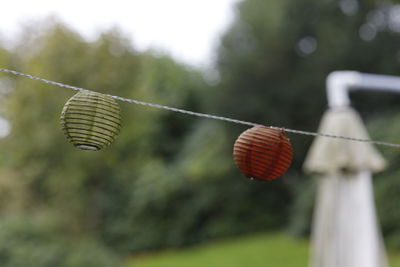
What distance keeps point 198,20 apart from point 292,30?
4.89 metres

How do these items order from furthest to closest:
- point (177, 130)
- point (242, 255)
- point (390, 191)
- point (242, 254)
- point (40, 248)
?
point (177, 130)
point (242, 254)
point (242, 255)
point (390, 191)
point (40, 248)

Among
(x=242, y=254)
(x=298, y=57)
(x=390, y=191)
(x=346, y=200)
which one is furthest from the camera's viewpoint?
(x=298, y=57)

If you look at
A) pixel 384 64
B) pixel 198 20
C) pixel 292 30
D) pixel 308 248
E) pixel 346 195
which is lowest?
pixel 346 195

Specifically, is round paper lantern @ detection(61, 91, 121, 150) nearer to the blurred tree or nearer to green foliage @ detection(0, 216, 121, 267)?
green foliage @ detection(0, 216, 121, 267)

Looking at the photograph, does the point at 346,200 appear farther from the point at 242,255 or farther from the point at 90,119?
the point at 242,255

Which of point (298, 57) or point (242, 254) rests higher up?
point (298, 57)

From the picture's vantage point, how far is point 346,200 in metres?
4.36

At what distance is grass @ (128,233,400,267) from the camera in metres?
11.0

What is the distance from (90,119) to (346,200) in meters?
2.58

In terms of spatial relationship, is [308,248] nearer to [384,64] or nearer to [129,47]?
[384,64]

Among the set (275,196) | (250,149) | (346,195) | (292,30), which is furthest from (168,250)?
(250,149)

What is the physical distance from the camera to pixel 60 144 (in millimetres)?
9875

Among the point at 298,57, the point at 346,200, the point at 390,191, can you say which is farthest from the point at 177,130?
the point at 346,200

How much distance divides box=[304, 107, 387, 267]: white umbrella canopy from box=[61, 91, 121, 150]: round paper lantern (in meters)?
2.43
